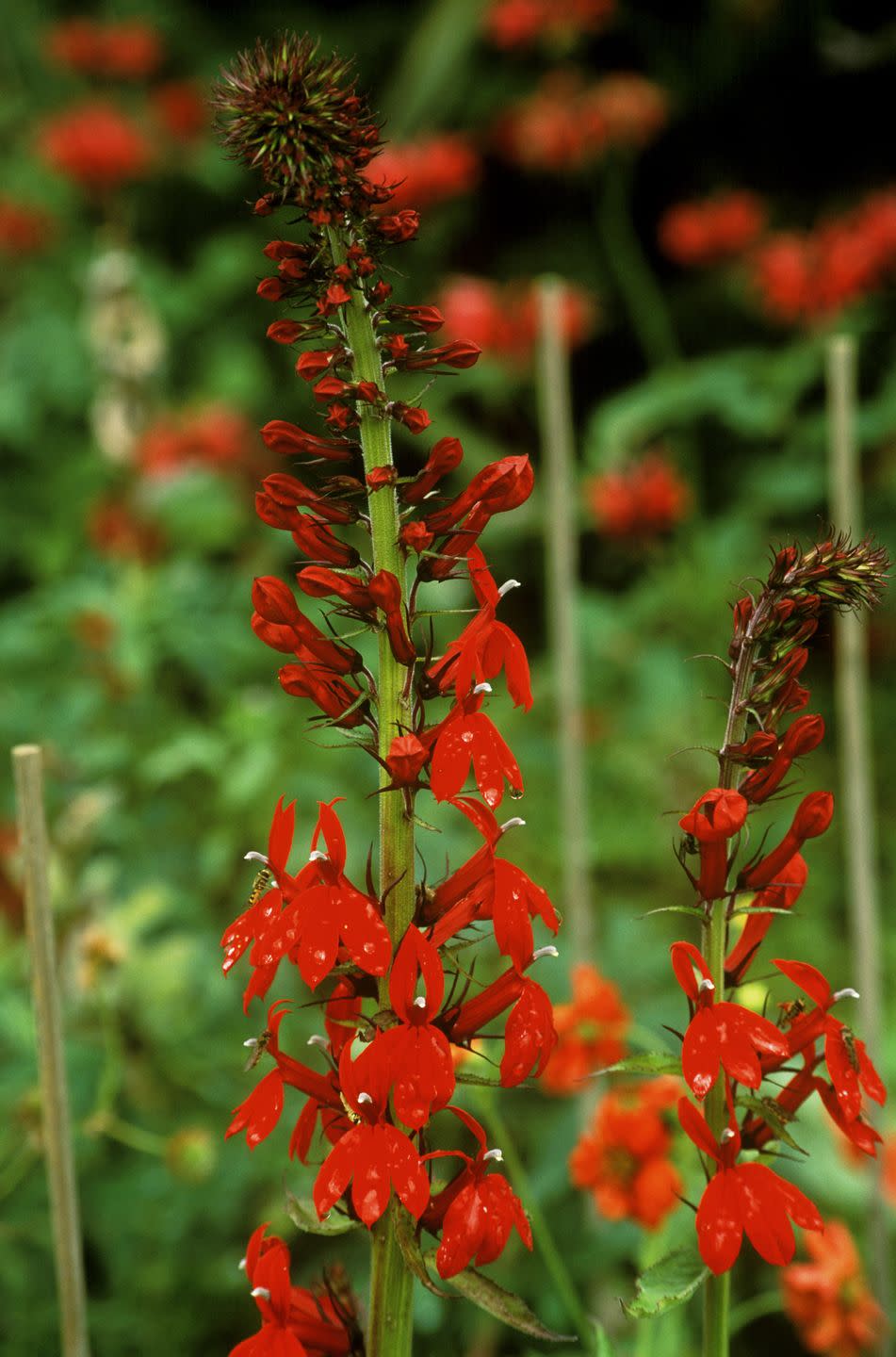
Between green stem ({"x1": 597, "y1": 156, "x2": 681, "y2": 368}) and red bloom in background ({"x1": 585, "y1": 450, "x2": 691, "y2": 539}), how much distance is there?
28.1 inches

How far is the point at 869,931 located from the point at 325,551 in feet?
3.35

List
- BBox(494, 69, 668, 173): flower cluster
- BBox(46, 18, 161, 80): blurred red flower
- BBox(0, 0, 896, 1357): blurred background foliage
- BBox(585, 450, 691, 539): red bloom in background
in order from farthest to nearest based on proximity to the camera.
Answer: BBox(46, 18, 161, 80): blurred red flower < BBox(494, 69, 668, 173): flower cluster < BBox(585, 450, 691, 539): red bloom in background < BBox(0, 0, 896, 1357): blurred background foliage

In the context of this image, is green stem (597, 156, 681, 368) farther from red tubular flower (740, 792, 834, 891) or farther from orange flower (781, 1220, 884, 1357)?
red tubular flower (740, 792, 834, 891)

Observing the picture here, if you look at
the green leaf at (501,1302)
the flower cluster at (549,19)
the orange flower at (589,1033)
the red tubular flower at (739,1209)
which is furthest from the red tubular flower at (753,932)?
the flower cluster at (549,19)

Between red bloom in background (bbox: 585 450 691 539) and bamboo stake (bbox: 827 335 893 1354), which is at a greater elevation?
red bloom in background (bbox: 585 450 691 539)

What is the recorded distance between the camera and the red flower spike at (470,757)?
691 mm

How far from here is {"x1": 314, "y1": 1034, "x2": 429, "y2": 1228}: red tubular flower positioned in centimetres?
67

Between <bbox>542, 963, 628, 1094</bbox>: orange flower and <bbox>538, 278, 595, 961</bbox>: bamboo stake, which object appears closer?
<bbox>542, 963, 628, 1094</bbox>: orange flower

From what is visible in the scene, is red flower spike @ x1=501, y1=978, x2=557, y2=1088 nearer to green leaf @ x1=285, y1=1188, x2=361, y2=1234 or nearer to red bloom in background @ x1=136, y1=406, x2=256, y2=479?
green leaf @ x1=285, y1=1188, x2=361, y2=1234

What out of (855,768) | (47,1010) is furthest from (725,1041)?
(855,768)

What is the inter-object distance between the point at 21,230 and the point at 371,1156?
346 cm

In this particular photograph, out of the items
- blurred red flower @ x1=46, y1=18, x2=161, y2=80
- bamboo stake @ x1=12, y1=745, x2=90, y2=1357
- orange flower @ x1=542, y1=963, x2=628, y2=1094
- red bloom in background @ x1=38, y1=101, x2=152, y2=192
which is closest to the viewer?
bamboo stake @ x1=12, y1=745, x2=90, y2=1357

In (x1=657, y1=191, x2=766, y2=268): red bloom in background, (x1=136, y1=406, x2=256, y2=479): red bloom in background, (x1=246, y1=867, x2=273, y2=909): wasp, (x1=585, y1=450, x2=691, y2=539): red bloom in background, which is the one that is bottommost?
(x1=246, y1=867, x2=273, y2=909): wasp

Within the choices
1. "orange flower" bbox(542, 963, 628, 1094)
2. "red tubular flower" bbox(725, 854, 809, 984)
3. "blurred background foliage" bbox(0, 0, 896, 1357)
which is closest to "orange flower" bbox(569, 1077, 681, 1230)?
"orange flower" bbox(542, 963, 628, 1094)
